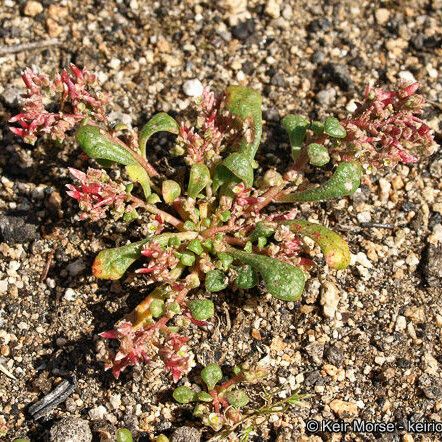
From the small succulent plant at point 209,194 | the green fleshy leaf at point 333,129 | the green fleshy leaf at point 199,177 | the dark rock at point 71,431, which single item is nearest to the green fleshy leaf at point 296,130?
the small succulent plant at point 209,194

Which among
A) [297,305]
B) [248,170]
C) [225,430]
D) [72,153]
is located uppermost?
[248,170]

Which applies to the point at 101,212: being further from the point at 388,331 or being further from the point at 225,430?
Result: the point at 388,331

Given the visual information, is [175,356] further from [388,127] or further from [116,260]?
[388,127]

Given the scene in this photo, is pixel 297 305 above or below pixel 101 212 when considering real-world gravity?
below

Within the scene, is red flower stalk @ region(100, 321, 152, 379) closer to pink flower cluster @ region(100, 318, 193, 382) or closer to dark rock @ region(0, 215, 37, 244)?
pink flower cluster @ region(100, 318, 193, 382)

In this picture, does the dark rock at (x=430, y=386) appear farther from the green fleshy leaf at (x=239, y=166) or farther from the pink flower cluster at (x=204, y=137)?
the pink flower cluster at (x=204, y=137)

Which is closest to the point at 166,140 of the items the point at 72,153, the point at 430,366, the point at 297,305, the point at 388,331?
the point at 72,153

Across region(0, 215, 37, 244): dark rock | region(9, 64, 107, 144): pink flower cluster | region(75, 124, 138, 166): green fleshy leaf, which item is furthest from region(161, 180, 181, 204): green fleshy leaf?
region(0, 215, 37, 244): dark rock
